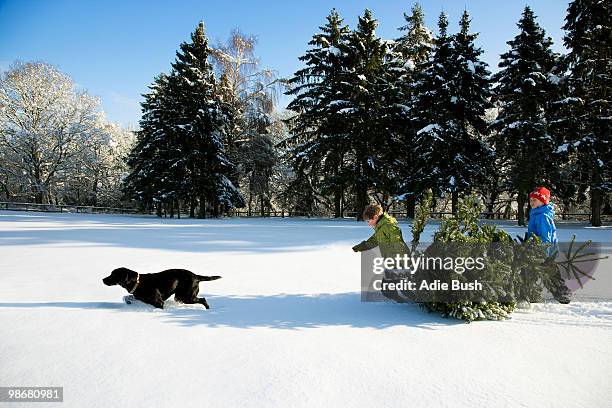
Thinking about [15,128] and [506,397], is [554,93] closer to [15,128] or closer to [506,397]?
[506,397]

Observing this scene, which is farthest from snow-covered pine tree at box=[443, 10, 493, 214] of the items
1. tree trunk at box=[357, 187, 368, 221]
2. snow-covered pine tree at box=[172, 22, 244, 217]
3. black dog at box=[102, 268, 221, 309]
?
black dog at box=[102, 268, 221, 309]

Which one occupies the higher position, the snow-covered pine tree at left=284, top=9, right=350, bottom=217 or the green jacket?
the snow-covered pine tree at left=284, top=9, right=350, bottom=217

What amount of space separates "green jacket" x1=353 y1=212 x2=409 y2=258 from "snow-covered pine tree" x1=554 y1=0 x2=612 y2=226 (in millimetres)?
21304

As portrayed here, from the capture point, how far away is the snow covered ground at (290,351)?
2.61 meters

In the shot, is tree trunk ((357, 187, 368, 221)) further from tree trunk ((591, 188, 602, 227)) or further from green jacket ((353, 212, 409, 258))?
green jacket ((353, 212, 409, 258))

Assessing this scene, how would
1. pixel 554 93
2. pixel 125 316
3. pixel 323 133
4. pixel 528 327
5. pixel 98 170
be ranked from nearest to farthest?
→ pixel 528 327
pixel 125 316
pixel 554 93
pixel 323 133
pixel 98 170

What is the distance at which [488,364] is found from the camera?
121 inches

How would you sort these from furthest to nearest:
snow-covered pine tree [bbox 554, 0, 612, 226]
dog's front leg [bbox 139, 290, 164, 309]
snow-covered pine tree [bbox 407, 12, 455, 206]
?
snow-covered pine tree [bbox 407, 12, 455, 206]
snow-covered pine tree [bbox 554, 0, 612, 226]
dog's front leg [bbox 139, 290, 164, 309]

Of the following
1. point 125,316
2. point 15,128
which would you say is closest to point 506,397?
point 125,316

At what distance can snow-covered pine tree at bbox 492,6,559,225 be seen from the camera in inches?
874

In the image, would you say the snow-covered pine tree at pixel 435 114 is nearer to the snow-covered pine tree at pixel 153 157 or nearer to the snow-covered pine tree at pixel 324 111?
the snow-covered pine tree at pixel 324 111

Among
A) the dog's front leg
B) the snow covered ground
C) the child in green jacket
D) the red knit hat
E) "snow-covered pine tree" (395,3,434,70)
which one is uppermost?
"snow-covered pine tree" (395,3,434,70)

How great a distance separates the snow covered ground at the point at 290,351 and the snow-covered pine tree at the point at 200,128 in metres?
24.0

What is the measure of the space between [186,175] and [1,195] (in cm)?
3897
